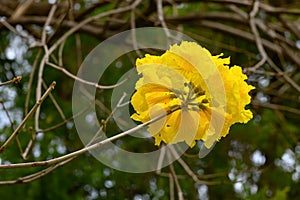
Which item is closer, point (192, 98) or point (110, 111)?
point (192, 98)

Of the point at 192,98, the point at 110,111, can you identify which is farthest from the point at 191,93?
the point at 110,111

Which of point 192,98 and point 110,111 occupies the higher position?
point 192,98

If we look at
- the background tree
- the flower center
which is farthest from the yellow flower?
the background tree

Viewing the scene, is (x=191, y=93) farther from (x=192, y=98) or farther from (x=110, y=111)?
(x=110, y=111)

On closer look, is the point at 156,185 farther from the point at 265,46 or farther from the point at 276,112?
the point at 265,46

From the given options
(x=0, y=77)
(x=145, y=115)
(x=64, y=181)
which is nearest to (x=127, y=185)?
(x=64, y=181)

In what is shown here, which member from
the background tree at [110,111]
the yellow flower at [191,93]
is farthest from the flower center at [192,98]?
the background tree at [110,111]

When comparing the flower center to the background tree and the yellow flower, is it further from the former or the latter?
the background tree
